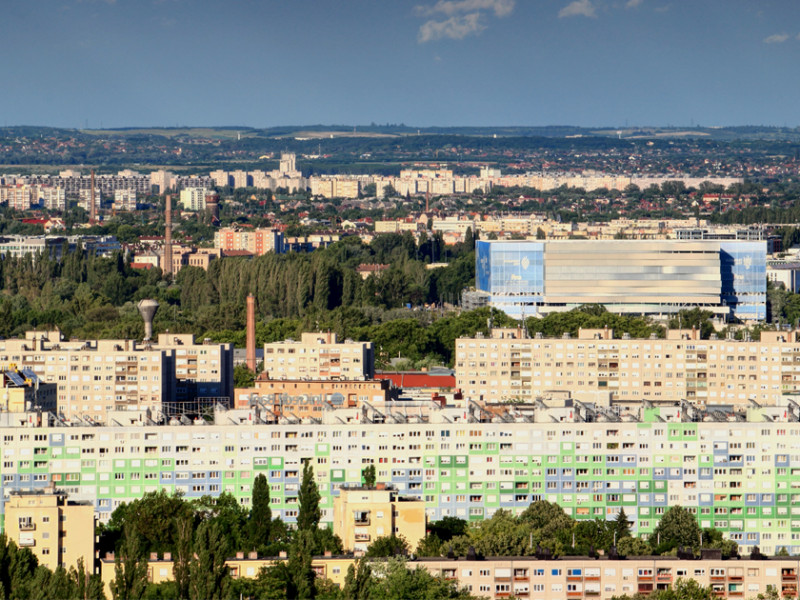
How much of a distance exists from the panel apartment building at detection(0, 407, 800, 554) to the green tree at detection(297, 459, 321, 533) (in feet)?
3.10

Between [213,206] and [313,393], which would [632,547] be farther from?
[213,206]

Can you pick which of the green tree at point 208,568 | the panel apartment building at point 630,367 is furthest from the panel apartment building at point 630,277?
the green tree at point 208,568

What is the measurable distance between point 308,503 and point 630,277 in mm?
37726

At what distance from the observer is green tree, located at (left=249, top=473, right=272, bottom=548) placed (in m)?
29.4

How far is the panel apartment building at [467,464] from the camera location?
A: 31.7 m

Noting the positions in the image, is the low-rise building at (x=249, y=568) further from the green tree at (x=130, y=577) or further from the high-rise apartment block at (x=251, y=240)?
the high-rise apartment block at (x=251, y=240)

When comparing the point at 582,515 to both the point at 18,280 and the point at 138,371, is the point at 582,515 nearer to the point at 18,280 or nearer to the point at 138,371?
the point at 138,371

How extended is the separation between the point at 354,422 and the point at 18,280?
4233cm

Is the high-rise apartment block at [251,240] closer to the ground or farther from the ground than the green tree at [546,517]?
farther from the ground

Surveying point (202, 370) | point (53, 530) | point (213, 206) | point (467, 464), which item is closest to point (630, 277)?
point (202, 370)

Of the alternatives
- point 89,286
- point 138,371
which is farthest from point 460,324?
point 89,286

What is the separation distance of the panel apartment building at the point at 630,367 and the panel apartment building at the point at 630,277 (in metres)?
17.6

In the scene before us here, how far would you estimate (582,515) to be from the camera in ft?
106

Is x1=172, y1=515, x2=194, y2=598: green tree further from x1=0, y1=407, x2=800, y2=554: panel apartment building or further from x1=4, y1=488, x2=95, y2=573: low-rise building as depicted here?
x1=0, y1=407, x2=800, y2=554: panel apartment building
